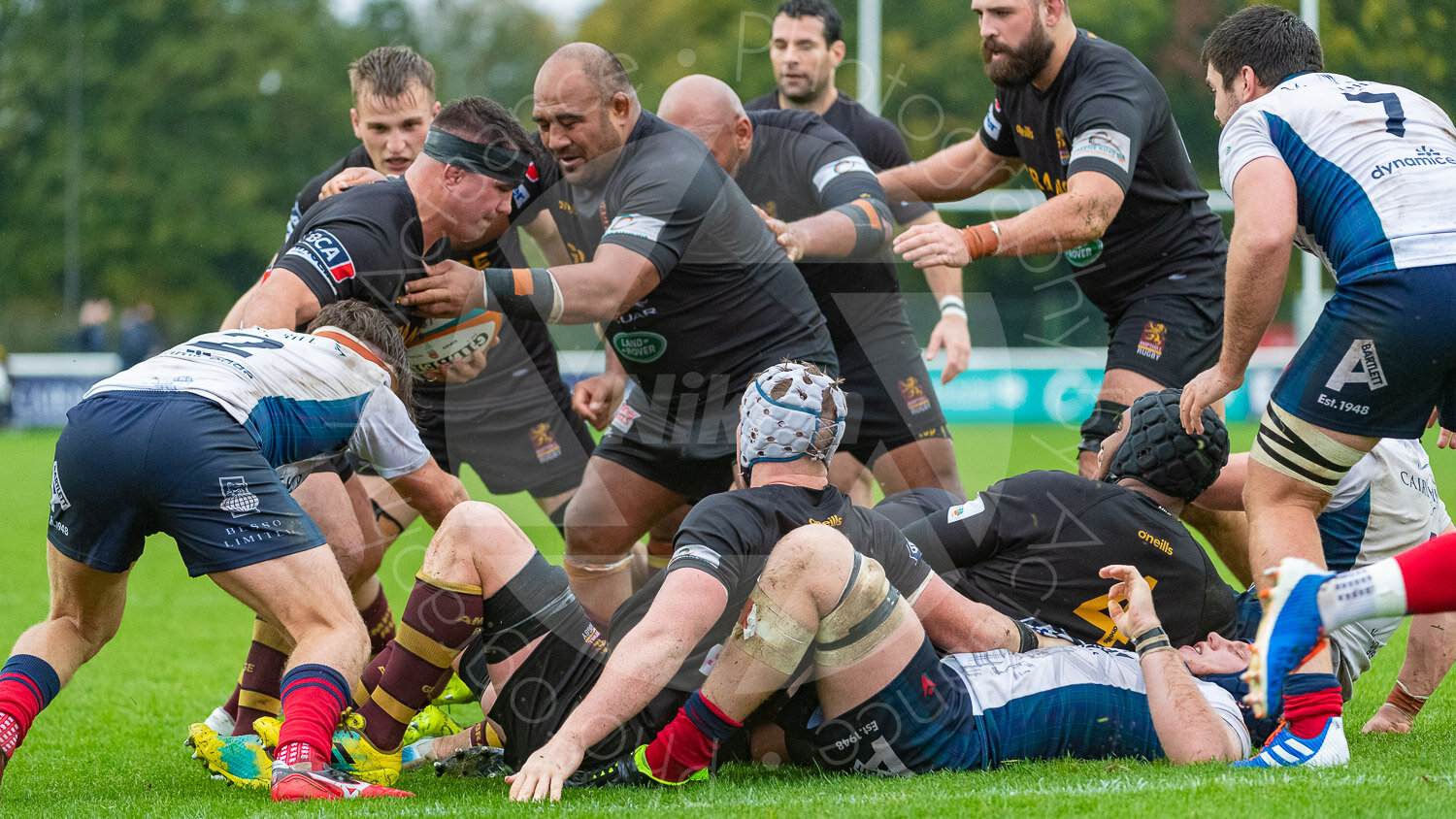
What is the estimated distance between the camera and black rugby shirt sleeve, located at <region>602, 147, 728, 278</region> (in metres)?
5.09

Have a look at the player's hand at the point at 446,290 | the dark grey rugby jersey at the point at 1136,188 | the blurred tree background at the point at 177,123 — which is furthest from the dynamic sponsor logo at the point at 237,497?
the blurred tree background at the point at 177,123

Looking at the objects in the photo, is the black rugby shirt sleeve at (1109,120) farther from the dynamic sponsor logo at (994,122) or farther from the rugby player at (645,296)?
the rugby player at (645,296)

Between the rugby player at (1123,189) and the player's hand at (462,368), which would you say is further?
the player's hand at (462,368)

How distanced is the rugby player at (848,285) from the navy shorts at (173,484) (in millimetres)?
3157

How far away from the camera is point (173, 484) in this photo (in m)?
3.74

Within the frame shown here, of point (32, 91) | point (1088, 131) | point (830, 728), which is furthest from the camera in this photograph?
point (32, 91)

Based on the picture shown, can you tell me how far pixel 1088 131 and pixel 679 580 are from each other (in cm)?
299

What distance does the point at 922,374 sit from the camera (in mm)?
6680

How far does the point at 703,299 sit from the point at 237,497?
2.30 meters

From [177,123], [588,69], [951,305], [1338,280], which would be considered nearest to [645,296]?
[588,69]

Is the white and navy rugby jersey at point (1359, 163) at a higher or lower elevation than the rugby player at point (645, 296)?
higher

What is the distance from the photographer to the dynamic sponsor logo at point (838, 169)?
6.41 meters

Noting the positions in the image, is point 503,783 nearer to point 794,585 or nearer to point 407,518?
point 794,585

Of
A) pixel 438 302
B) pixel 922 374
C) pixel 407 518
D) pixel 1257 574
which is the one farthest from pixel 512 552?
pixel 922 374
